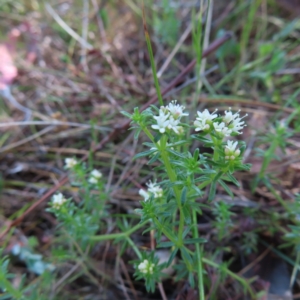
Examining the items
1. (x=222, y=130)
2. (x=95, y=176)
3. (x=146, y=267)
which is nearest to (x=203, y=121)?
(x=222, y=130)

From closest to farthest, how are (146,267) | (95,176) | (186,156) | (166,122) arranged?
1. (166,122)
2. (186,156)
3. (146,267)
4. (95,176)

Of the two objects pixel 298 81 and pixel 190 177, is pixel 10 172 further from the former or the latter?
pixel 298 81

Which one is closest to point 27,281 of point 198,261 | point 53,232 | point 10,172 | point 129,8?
point 53,232

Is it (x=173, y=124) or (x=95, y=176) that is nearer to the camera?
(x=173, y=124)

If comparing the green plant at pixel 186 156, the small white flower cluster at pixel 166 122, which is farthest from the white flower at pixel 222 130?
the small white flower cluster at pixel 166 122

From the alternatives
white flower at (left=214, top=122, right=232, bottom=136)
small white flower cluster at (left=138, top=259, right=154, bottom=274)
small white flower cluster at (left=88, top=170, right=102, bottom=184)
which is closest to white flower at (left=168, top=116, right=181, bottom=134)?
white flower at (left=214, top=122, right=232, bottom=136)

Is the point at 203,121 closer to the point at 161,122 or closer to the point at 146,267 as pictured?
the point at 161,122

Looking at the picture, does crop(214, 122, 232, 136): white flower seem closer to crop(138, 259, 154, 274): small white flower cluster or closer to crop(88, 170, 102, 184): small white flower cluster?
crop(138, 259, 154, 274): small white flower cluster

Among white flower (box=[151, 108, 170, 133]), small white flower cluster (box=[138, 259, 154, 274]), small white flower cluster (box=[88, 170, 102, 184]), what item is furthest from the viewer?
small white flower cluster (box=[88, 170, 102, 184])
